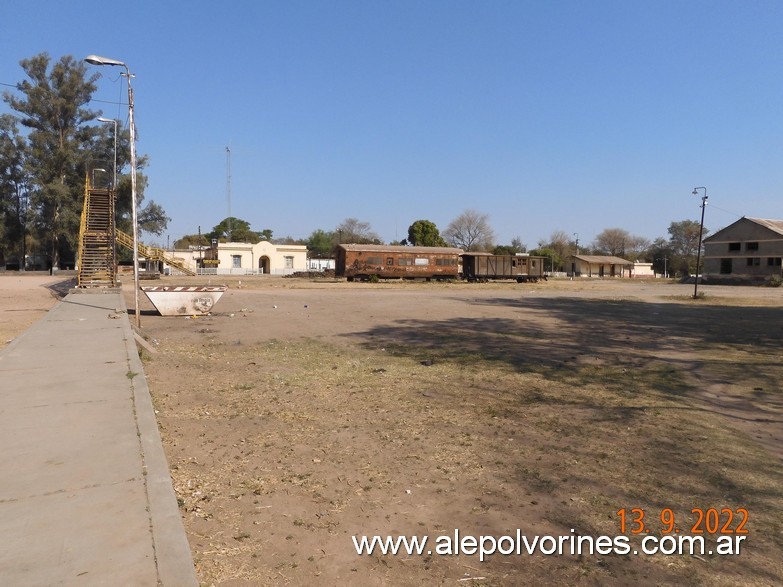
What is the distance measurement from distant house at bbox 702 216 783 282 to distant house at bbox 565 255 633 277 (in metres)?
23.9

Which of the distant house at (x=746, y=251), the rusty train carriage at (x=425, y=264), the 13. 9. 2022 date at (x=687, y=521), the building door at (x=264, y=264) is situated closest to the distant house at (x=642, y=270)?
the distant house at (x=746, y=251)

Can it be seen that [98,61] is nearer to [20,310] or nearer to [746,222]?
[20,310]

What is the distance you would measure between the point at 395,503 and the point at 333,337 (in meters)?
9.46

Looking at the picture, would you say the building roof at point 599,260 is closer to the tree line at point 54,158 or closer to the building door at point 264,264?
the building door at point 264,264

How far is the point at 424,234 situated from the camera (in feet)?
292

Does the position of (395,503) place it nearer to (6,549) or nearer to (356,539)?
(356,539)

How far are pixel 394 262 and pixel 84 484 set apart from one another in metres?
47.2

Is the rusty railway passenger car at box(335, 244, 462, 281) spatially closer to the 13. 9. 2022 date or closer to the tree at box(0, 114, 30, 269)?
the tree at box(0, 114, 30, 269)

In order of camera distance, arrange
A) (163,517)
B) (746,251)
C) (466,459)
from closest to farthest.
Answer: (163,517) → (466,459) → (746,251)

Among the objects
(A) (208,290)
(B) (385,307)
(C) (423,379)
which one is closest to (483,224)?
(B) (385,307)

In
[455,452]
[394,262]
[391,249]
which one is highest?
[391,249]

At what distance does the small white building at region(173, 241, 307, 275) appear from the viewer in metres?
64.9

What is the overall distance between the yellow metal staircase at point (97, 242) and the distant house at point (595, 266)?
254 ft

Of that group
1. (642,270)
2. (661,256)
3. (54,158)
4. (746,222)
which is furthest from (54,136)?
(661,256)
